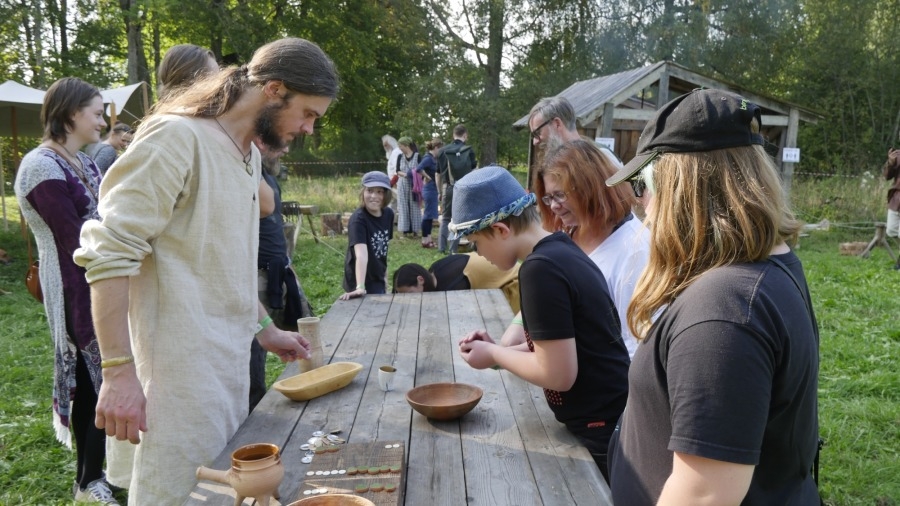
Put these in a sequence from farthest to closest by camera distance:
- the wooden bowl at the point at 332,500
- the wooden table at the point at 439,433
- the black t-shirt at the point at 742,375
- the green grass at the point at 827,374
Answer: the green grass at the point at 827,374, the wooden table at the point at 439,433, the wooden bowl at the point at 332,500, the black t-shirt at the point at 742,375

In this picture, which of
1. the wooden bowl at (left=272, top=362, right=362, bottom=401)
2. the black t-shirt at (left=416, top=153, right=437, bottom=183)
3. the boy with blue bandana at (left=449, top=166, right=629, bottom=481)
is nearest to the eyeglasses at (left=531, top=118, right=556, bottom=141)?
the boy with blue bandana at (left=449, top=166, right=629, bottom=481)

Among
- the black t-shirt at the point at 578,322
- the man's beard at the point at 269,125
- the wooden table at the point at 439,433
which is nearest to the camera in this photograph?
the wooden table at the point at 439,433

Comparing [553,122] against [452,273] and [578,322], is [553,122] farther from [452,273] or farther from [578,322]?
[578,322]

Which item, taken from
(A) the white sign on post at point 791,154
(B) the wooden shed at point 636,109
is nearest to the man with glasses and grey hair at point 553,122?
(B) the wooden shed at point 636,109

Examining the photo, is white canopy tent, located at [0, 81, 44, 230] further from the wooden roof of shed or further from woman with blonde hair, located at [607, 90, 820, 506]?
woman with blonde hair, located at [607, 90, 820, 506]

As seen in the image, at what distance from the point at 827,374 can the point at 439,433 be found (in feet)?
12.6

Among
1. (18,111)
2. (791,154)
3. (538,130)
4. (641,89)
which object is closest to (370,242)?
(538,130)

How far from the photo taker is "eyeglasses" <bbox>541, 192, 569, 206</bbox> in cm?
247

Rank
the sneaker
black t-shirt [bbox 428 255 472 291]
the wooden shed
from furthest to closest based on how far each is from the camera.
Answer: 1. the wooden shed
2. black t-shirt [bbox 428 255 472 291]
3. the sneaker

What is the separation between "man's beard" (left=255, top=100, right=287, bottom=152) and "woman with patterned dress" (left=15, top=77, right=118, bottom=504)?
1283 mm

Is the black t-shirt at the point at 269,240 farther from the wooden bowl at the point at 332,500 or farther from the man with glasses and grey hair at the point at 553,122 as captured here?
the wooden bowl at the point at 332,500

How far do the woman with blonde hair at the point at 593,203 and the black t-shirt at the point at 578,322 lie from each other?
42cm

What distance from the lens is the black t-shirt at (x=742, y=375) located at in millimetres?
939

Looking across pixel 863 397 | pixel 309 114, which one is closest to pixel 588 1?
pixel 863 397
